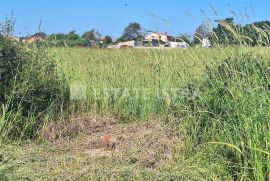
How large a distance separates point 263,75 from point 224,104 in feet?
1.73

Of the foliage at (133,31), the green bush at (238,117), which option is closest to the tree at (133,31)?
the foliage at (133,31)

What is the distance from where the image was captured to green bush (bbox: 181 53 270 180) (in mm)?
3602

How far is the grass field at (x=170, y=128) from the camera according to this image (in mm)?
3848

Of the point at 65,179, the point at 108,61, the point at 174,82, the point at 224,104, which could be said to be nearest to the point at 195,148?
the point at 224,104

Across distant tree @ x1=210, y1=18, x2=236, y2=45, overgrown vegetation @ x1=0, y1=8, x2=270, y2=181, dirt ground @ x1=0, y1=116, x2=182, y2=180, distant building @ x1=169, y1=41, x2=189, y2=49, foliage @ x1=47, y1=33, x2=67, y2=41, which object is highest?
foliage @ x1=47, y1=33, x2=67, y2=41

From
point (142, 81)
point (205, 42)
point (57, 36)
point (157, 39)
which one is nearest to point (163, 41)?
point (157, 39)

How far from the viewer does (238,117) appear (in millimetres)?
3914

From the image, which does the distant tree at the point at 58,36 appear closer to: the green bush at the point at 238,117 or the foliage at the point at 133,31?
the foliage at the point at 133,31

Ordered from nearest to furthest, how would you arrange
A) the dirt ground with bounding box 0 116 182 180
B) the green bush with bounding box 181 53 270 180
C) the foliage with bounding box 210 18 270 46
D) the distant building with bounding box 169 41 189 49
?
the green bush with bounding box 181 53 270 180
the dirt ground with bounding box 0 116 182 180
the foliage with bounding box 210 18 270 46
the distant building with bounding box 169 41 189 49

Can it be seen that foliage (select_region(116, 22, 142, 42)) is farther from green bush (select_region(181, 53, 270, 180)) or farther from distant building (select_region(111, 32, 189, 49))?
green bush (select_region(181, 53, 270, 180))

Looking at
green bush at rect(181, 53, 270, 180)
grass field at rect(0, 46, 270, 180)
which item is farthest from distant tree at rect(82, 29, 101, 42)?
green bush at rect(181, 53, 270, 180)

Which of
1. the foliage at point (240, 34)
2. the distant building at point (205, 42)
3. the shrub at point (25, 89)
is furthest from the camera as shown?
the shrub at point (25, 89)

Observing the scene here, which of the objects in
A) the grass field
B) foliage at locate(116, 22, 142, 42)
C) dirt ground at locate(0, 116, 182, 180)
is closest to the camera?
the grass field

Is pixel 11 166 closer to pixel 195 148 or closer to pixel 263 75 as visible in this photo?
pixel 195 148
